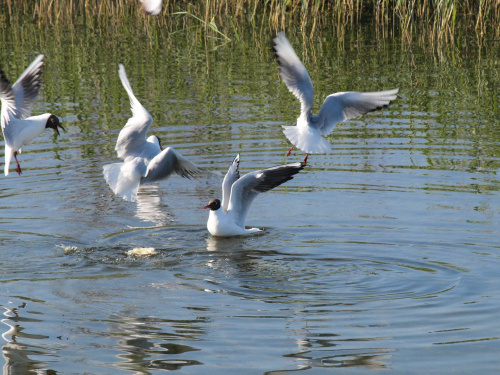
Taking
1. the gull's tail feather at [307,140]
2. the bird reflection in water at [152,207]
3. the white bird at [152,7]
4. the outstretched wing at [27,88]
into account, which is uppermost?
the white bird at [152,7]

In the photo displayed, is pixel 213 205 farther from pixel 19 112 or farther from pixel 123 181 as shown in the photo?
pixel 19 112

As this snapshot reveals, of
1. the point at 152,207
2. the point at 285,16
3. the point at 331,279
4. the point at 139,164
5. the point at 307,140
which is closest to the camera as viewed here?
the point at 331,279

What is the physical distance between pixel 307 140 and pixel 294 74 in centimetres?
106

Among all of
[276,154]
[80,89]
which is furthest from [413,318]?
[80,89]

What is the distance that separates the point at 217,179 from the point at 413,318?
171 inches

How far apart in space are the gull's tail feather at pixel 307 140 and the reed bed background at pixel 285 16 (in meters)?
8.27

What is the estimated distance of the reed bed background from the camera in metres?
17.2

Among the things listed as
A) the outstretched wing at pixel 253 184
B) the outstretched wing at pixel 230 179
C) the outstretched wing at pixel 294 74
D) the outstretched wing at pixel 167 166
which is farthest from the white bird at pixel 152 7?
the outstretched wing at pixel 253 184

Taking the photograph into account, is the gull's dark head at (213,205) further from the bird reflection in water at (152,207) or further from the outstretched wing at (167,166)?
the outstretched wing at (167,166)

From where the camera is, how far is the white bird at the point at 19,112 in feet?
27.6

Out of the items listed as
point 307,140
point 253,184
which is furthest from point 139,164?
point 307,140

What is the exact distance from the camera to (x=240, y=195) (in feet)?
25.0

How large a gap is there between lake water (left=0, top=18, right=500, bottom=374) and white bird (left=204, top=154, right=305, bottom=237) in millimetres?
143

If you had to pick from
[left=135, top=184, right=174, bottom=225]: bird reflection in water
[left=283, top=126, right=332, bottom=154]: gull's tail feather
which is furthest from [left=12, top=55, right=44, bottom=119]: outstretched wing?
[left=283, top=126, right=332, bottom=154]: gull's tail feather
